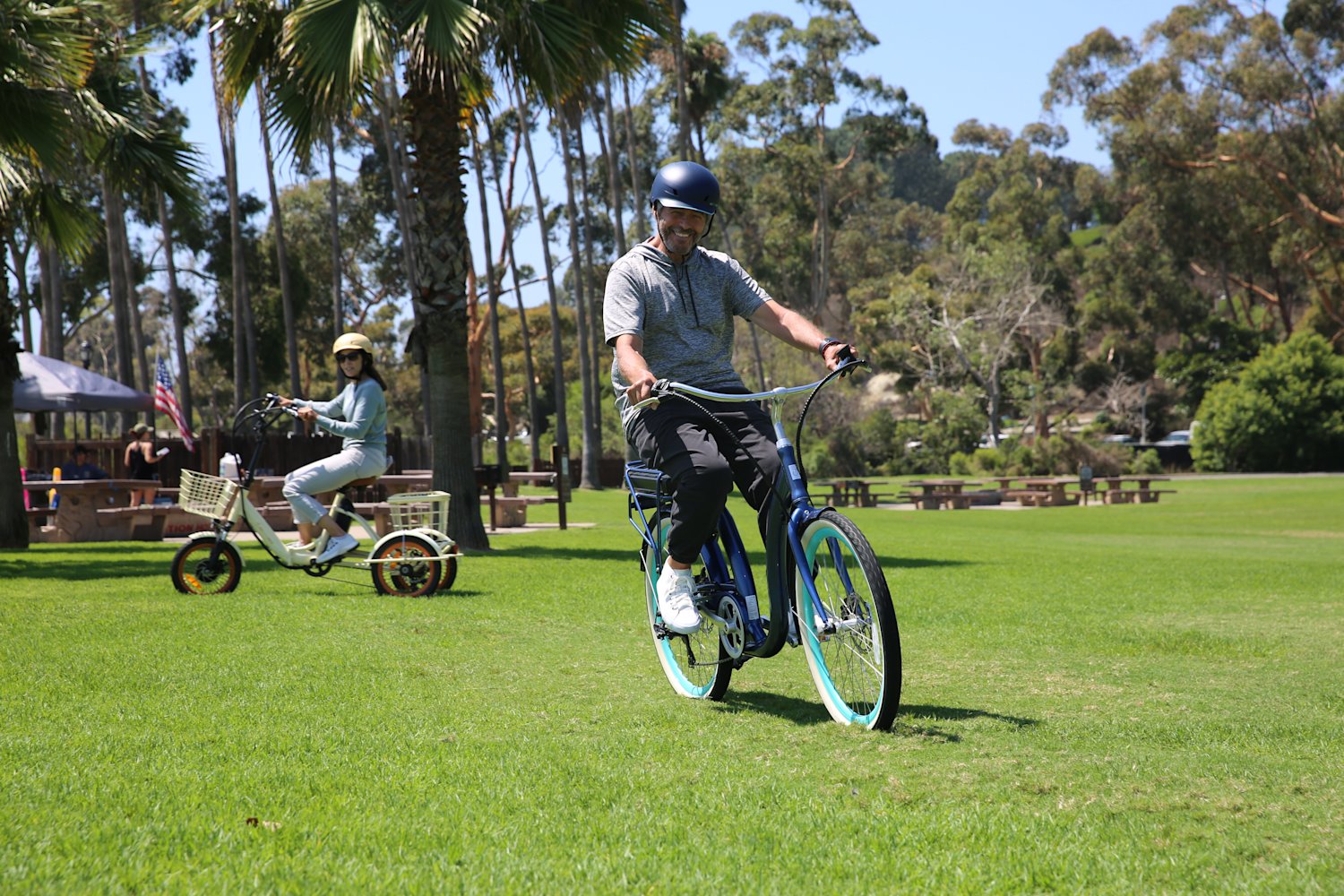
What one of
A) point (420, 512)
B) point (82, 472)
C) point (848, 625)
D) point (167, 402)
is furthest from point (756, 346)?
point (848, 625)

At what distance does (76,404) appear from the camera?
70.3ft

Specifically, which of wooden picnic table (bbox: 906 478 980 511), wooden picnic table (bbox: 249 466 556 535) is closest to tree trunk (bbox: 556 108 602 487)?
wooden picnic table (bbox: 906 478 980 511)

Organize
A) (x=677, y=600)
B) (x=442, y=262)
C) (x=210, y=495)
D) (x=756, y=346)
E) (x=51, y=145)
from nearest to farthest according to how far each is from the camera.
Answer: (x=677, y=600) → (x=210, y=495) → (x=51, y=145) → (x=442, y=262) → (x=756, y=346)

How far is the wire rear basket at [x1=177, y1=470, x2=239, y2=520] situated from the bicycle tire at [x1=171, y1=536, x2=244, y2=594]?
0.23 m

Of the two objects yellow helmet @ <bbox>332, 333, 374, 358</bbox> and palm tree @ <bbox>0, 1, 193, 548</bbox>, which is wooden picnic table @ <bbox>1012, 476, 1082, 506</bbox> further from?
yellow helmet @ <bbox>332, 333, 374, 358</bbox>

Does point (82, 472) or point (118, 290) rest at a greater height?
point (118, 290)

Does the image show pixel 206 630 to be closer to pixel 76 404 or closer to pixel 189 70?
pixel 76 404

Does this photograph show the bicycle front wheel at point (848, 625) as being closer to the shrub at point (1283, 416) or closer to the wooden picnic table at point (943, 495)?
the wooden picnic table at point (943, 495)

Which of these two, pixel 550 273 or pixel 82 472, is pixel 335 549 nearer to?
pixel 82 472

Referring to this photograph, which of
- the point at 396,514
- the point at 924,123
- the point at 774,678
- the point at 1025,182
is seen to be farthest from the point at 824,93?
the point at 774,678

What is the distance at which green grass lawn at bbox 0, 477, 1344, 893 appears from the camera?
10.0ft

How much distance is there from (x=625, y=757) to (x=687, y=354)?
1.66 m

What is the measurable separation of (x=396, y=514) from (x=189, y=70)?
3475 cm

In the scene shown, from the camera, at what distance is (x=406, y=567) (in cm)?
968
